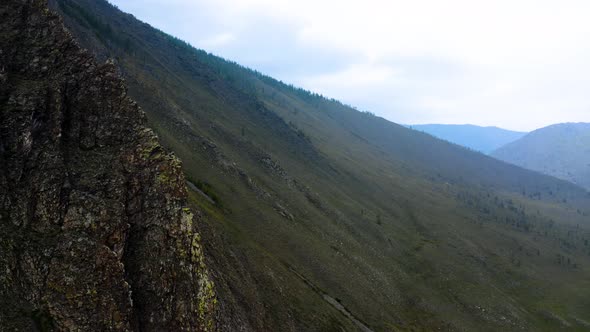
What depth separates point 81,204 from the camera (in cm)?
2738

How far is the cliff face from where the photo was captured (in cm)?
2420

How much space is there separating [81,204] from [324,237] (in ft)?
200

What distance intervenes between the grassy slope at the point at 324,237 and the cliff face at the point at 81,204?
8646mm

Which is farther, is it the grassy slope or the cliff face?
the grassy slope

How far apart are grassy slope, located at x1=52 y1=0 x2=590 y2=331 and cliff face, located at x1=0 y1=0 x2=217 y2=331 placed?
8.65 meters

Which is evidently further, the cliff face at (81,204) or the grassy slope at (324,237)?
the grassy slope at (324,237)

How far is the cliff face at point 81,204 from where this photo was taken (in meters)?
24.2

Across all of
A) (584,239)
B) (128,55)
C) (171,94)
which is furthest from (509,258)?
(128,55)

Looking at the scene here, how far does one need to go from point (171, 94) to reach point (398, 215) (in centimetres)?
8819

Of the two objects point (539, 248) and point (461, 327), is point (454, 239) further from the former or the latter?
point (461, 327)

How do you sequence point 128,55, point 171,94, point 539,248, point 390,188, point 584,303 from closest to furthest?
point 584,303
point 171,94
point 128,55
point 539,248
point 390,188

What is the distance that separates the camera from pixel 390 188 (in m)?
169

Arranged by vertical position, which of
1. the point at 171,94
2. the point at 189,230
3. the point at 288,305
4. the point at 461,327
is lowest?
the point at 461,327

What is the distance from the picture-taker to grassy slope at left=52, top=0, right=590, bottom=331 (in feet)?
170
